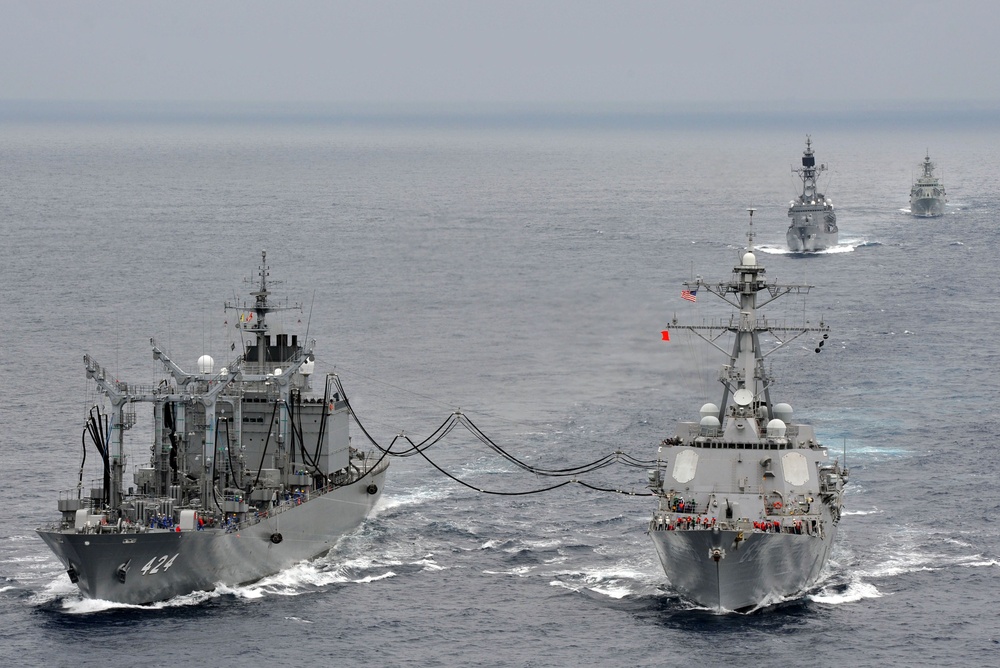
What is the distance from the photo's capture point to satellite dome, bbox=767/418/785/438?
264 ft

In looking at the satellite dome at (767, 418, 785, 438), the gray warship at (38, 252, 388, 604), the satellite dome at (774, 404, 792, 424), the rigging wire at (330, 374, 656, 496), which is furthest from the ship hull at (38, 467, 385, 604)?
the satellite dome at (774, 404, 792, 424)

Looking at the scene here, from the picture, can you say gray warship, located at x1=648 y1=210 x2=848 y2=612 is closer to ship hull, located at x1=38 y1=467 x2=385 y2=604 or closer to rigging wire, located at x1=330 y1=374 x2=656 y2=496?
rigging wire, located at x1=330 y1=374 x2=656 y2=496

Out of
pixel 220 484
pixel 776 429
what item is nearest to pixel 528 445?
pixel 776 429

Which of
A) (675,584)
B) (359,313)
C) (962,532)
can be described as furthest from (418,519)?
(359,313)

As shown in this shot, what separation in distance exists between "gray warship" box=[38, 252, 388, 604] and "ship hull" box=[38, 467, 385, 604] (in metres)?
0.05

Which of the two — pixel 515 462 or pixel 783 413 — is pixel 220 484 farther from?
pixel 783 413

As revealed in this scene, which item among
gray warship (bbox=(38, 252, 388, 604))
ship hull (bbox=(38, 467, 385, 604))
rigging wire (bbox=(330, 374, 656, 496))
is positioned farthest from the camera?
rigging wire (bbox=(330, 374, 656, 496))

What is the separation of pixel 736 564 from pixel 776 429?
844 cm

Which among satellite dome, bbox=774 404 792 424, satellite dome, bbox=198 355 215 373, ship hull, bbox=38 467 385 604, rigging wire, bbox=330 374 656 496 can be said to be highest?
satellite dome, bbox=198 355 215 373

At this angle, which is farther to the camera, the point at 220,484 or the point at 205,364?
the point at 205,364

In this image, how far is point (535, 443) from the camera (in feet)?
336

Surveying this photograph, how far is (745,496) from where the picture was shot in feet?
258

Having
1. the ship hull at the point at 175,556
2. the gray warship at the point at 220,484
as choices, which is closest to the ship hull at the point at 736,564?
the ship hull at the point at 175,556

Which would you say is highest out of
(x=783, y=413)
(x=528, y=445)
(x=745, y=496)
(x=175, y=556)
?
(x=783, y=413)
